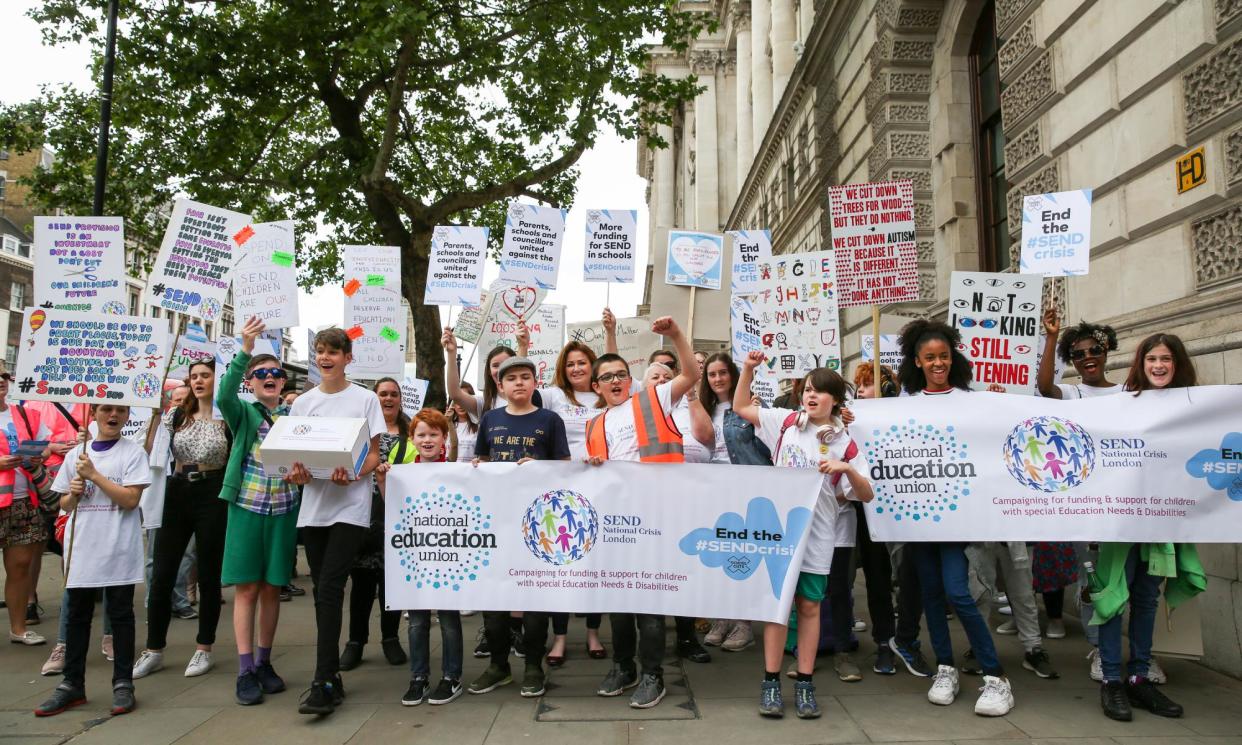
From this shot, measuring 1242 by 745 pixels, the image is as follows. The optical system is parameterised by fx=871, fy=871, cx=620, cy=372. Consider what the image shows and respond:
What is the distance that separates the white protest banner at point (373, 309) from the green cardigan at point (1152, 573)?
6535 millimetres

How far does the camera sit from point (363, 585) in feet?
20.4

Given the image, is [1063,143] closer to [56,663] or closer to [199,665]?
[199,665]

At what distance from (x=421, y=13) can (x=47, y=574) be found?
28.2ft

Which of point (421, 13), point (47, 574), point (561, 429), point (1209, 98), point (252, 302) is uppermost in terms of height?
point (421, 13)

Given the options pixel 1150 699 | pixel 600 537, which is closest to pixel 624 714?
pixel 600 537

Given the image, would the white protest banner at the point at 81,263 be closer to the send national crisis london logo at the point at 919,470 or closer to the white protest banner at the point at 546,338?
the white protest banner at the point at 546,338

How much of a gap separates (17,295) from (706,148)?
39121 mm

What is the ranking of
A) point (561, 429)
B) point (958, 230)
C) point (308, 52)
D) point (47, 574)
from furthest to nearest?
point (308, 52)
point (958, 230)
point (47, 574)
point (561, 429)

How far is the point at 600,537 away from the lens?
5113 mm

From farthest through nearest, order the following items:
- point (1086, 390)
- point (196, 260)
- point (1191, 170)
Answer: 1. point (196, 260)
2. point (1191, 170)
3. point (1086, 390)

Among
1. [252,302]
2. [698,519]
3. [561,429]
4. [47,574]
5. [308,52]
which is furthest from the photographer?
[308,52]

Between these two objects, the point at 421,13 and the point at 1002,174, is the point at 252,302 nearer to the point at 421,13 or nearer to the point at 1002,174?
the point at 421,13

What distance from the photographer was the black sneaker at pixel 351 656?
598cm

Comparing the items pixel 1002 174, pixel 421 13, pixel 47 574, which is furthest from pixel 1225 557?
pixel 47 574
